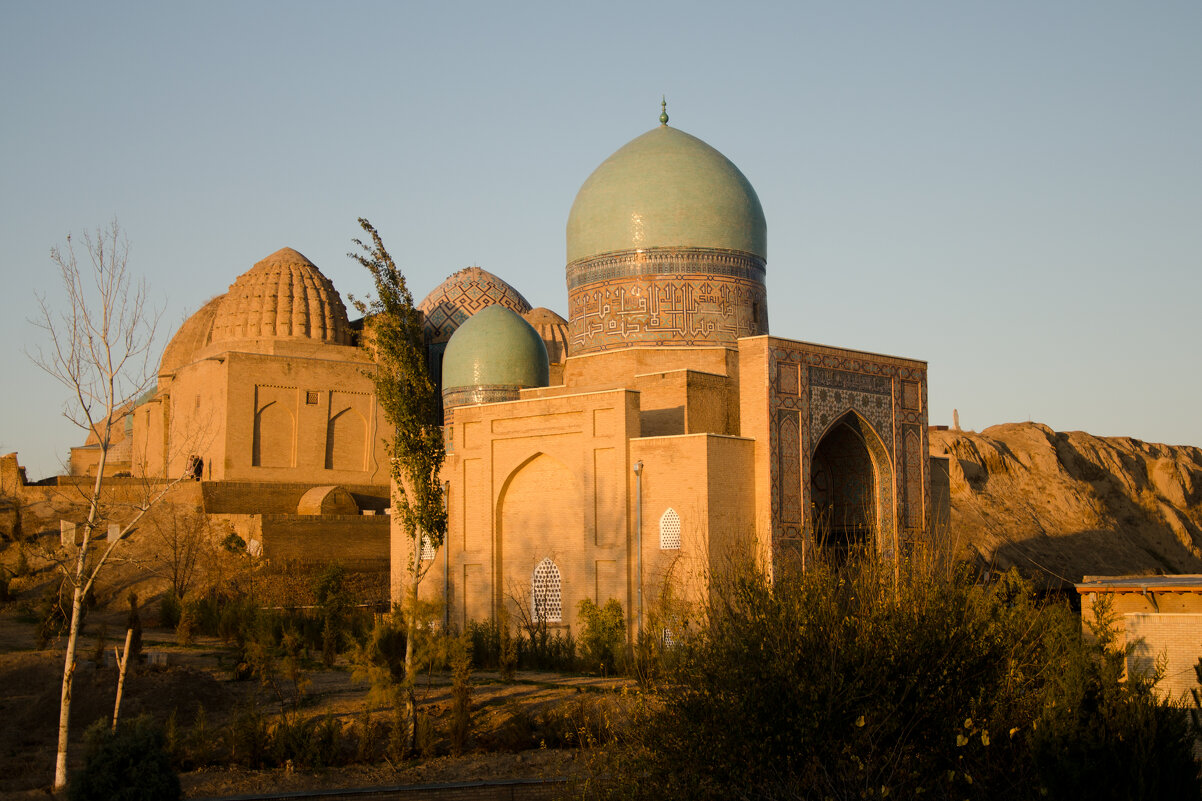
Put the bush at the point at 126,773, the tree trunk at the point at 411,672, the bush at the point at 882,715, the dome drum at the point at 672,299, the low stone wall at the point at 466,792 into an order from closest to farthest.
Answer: the bush at the point at 882,715, the bush at the point at 126,773, the low stone wall at the point at 466,792, the tree trunk at the point at 411,672, the dome drum at the point at 672,299

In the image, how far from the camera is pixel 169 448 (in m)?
26.0

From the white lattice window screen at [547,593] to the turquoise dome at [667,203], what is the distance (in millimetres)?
5312

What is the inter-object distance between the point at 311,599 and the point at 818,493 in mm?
8564

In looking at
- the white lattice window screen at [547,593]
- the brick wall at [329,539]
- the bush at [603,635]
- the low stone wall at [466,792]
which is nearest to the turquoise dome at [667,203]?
the white lattice window screen at [547,593]

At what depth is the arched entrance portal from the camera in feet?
59.9

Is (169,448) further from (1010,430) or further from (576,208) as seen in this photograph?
(1010,430)

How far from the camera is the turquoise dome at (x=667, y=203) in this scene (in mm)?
19203

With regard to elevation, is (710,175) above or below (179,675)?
above

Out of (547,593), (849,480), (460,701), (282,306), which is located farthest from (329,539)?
(460,701)

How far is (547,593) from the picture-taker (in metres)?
17.4

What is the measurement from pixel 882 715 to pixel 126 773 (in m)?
4.99

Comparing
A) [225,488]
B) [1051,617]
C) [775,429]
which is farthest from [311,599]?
[1051,617]

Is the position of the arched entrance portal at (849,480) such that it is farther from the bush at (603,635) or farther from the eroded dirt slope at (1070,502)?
the eroded dirt slope at (1070,502)

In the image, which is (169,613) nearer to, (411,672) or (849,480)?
(411,672)
